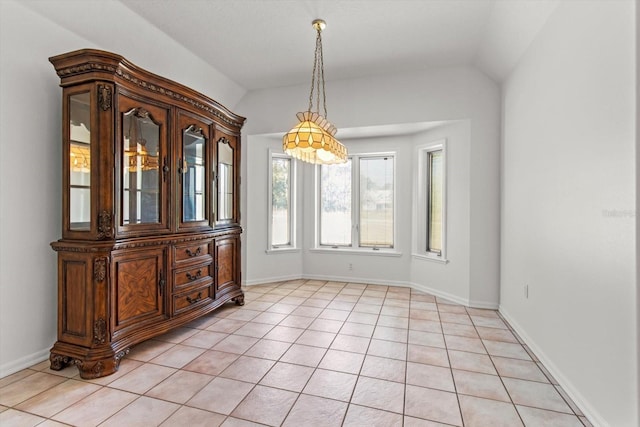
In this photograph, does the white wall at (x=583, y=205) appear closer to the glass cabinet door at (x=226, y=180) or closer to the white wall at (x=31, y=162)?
the glass cabinet door at (x=226, y=180)

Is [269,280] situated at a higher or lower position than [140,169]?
lower

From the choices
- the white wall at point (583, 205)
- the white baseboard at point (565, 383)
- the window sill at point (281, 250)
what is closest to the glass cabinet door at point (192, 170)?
the window sill at point (281, 250)

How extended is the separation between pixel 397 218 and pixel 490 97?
2027 mm

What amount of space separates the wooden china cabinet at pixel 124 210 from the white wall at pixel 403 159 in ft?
5.40

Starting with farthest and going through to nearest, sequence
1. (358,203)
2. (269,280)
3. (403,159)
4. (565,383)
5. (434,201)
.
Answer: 1. (358,203)
2. (269,280)
3. (403,159)
4. (434,201)
5. (565,383)

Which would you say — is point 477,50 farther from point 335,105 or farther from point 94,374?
point 94,374

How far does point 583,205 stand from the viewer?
6.46ft

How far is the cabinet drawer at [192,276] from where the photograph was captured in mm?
2979

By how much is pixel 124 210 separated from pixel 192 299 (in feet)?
3.72

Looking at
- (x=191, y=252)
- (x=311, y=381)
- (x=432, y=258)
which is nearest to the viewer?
(x=311, y=381)

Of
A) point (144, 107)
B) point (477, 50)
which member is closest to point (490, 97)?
point (477, 50)

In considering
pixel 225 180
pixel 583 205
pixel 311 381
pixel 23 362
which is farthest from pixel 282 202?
pixel 583 205

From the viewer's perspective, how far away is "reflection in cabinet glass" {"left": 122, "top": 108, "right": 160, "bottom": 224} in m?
2.50

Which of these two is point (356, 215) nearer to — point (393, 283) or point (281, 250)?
point (393, 283)
